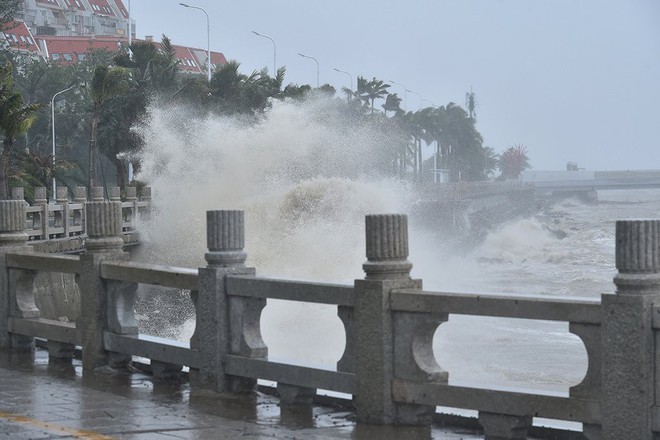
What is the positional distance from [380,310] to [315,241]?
135 feet

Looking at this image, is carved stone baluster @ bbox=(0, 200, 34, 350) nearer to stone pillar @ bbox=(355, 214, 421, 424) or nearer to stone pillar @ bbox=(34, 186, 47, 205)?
stone pillar @ bbox=(355, 214, 421, 424)

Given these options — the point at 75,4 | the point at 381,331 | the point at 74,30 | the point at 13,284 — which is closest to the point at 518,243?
the point at 74,30

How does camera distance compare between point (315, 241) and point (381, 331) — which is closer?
point (381, 331)

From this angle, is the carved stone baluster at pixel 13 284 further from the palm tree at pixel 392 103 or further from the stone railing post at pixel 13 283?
the palm tree at pixel 392 103

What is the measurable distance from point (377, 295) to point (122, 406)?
7.08 ft

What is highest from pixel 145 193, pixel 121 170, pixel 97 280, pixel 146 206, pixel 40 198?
pixel 121 170

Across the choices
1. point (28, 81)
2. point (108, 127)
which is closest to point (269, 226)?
point (108, 127)

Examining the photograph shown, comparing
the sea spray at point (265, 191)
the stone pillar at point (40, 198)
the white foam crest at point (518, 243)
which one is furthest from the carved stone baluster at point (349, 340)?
the white foam crest at point (518, 243)

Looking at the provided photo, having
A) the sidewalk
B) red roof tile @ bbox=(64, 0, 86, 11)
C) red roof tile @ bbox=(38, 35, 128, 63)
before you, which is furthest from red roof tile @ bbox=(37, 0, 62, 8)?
the sidewalk

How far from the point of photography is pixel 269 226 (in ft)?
165

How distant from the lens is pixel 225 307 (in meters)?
9.08

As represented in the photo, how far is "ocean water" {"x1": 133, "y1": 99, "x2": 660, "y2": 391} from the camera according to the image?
2453 cm

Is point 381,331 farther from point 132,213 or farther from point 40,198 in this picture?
point 132,213

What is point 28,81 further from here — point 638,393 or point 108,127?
point 638,393
